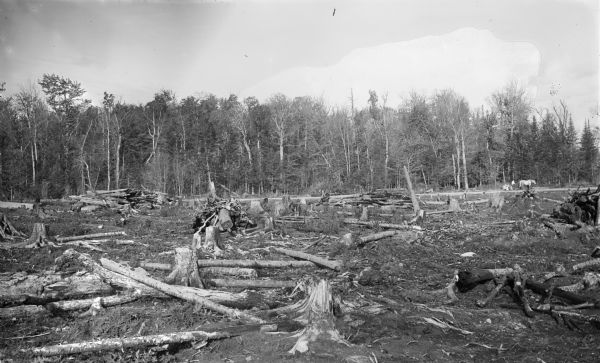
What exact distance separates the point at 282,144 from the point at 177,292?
4433cm

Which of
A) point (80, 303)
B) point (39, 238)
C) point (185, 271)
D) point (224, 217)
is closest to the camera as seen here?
point (80, 303)

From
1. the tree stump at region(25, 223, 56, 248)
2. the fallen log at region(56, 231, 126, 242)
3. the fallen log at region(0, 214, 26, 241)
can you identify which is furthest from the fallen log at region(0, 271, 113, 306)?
the fallen log at region(0, 214, 26, 241)

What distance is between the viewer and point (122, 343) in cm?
505

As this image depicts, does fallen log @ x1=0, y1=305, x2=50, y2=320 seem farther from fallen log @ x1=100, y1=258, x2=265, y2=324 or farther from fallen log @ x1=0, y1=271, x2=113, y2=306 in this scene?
fallen log @ x1=100, y1=258, x2=265, y2=324

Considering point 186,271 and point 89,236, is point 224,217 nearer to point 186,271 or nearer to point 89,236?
point 89,236

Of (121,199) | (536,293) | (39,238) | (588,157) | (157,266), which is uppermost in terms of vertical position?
(588,157)

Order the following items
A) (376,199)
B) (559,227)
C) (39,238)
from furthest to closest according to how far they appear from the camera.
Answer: (376,199)
(559,227)
(39,238)

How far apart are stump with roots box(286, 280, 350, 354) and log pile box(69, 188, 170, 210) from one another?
22.5 meters

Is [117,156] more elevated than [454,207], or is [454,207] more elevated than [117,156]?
[117,156]

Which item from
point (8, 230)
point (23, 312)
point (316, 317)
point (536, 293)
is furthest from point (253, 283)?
point (8, 230)

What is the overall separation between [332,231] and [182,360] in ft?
34.0

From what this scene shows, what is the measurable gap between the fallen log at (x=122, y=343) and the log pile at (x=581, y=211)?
44.7 feet

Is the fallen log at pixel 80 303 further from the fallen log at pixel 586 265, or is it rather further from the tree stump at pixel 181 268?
the fallen log at pixel 586 265

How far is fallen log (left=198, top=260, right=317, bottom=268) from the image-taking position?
349 inches
